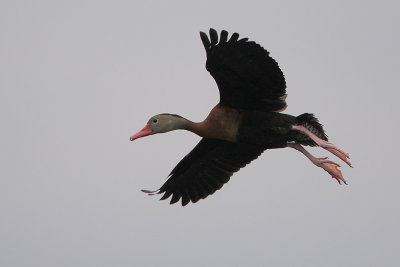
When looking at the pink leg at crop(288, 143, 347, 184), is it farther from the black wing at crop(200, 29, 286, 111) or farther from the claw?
the black wing at crop(200, 29, 286, 111)

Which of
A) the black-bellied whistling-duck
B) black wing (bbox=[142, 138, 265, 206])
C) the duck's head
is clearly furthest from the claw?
the duck's head

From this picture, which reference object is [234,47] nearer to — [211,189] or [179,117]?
[179,117]

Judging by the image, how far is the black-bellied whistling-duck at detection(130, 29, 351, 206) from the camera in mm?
11906

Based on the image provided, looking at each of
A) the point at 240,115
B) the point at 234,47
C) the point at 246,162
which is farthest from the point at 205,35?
the point at 246,162

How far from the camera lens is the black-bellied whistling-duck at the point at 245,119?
469 inches

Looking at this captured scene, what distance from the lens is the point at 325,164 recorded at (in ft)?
43.7

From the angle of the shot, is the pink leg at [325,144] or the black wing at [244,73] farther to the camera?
the pink leg at [325,144]

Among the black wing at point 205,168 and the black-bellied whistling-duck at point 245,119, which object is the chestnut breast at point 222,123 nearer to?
the black-bellied whistling-duck at point 245,119

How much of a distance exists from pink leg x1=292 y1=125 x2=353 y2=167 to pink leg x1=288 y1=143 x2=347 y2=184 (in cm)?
59

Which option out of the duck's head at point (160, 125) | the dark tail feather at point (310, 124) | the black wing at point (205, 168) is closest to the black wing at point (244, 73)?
the dark tail feather at point (310, 124)

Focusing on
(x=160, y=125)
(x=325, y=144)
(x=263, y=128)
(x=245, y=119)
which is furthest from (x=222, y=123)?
(x=325, y=144)

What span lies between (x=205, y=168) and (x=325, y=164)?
164cm

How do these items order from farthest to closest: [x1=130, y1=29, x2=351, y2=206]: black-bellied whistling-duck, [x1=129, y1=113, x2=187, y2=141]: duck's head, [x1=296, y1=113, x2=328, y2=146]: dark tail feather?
[x1=129, y1=113, x2=187, y2=141]: duck's head → [x1=296, y1=113, x2=328, y2=146]: dark tail feather → [x1=130, y1=29, x2=351, y2=206]: black-bellied whistling-duck

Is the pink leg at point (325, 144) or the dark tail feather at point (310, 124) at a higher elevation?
the dark tail feather at point (310, 124)
